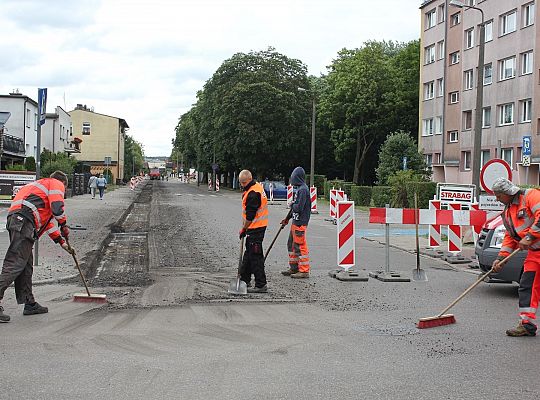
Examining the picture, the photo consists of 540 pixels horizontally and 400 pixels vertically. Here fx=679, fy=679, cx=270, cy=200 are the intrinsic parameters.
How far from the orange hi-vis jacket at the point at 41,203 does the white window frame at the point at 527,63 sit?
37.7m

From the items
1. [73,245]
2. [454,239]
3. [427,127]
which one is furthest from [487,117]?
[73,245]

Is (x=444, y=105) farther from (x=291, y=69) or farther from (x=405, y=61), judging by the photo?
(x=291, y=69)

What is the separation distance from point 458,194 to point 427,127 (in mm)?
38091

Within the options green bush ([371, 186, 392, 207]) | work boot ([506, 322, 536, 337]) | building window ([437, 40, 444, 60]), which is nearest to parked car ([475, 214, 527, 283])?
work boot ([506, 322, 536, 337])

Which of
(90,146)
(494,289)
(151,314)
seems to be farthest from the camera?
(90,146)

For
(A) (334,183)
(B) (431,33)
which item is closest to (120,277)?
(A) (334,183)

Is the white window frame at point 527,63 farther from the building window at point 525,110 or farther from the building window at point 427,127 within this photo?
the building window at point 427,127

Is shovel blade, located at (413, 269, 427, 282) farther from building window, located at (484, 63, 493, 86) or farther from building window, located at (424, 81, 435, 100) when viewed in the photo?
building window, located at (424, 81, 435, 100)

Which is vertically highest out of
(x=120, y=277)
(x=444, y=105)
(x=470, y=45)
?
(x=470, y=45)

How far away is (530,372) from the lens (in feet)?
19.1

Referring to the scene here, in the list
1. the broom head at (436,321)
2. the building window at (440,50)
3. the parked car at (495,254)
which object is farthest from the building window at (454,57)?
the broom head at (436,321)

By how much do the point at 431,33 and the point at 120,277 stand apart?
4756 cm

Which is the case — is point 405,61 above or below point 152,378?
above

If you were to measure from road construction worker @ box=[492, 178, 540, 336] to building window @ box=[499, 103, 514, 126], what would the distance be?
36780mm
